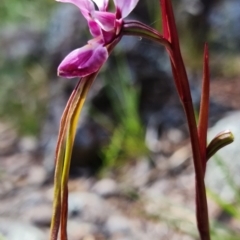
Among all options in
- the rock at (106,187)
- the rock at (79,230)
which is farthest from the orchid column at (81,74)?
the rock at (106,187)

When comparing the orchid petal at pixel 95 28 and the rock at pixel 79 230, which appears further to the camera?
the rock at pixel 79 230

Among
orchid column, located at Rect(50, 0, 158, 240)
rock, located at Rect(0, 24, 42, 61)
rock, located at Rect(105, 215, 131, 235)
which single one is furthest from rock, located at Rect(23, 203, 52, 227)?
rock, located at Rect(0, 24, 42, 61)

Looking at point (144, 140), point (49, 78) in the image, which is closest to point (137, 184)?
point (144, 140)

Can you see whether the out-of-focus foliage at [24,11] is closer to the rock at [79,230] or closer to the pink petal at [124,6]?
the rock at [79,230]

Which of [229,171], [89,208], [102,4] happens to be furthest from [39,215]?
[102,4]

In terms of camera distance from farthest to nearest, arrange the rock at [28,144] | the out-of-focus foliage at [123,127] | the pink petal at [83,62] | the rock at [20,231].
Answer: the rock at [28,144], the out-of-focus foliage at [123,127], the rock at [20,231], the pink petal at [83,62]

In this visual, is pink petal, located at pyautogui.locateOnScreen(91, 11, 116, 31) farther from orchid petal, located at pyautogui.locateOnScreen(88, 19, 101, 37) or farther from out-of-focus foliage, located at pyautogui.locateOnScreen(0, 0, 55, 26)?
out-of-focus foliage, located at pyautogui.locateOnScreen(0, 0, 55, 26)

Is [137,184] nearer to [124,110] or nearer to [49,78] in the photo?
[124,110]
